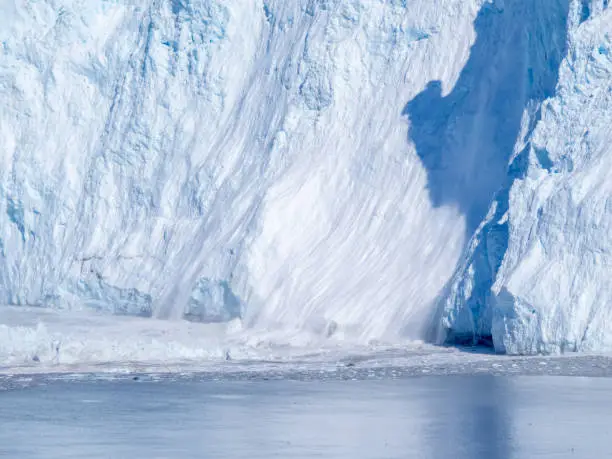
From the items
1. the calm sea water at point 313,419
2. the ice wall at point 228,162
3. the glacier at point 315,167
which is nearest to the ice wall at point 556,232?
the glacier at point 315,167

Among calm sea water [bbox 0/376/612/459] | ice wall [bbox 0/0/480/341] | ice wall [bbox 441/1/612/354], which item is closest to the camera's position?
calm sea water [bbox 0/376/612/459]

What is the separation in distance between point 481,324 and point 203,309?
7448 millimetres

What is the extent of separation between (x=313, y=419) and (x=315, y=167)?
14.4 meters

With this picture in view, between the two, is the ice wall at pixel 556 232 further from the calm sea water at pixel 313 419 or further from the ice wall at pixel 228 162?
the calm sea water at pixel 313 419

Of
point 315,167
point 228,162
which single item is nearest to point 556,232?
point 315,167

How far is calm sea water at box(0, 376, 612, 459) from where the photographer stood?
15.7 m

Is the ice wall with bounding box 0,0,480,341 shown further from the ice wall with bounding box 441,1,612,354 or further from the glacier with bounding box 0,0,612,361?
Answer: the ice wall with bounding box 441,1,612,354

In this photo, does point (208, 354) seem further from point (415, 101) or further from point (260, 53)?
point (260, 53)

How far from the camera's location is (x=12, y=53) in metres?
37.3

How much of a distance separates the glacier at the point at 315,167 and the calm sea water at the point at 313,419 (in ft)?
14.1

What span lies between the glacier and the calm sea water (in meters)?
4.29

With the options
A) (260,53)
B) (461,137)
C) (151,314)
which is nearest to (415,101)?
(461,137)

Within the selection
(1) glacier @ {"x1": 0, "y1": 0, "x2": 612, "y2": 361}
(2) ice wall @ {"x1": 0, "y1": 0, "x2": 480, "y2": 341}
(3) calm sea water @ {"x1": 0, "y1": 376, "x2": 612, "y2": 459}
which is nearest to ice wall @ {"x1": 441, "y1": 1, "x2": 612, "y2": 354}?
(1) glacier @ {"x1": 0, "y1": 0, "x2": 612, "y2": 361}

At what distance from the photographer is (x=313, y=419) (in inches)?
711
